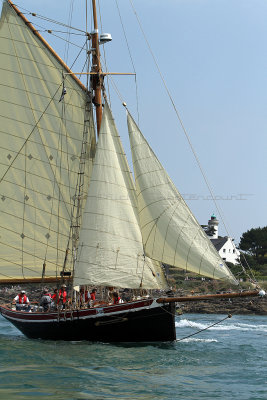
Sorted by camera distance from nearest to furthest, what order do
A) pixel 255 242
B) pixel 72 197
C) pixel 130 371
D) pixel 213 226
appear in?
1. pixel 130 371
2. pixel 72 197
3. pixel 255 242
4. pixel 213 226

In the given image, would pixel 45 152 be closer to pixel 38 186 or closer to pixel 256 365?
pixel 38 186

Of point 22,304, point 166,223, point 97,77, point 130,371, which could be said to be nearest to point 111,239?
point 166,223

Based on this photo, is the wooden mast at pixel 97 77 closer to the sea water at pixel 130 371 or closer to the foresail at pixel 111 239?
the foresail at pixel 111 239

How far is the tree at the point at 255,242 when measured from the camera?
131 meters

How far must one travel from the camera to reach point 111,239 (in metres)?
33.9

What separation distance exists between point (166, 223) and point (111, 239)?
2924 mm

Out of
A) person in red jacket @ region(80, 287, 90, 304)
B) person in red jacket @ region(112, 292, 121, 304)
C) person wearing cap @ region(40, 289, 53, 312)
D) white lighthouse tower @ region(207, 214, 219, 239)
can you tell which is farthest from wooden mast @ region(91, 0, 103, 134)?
white lighthouse tower @ region(207, 214, 219, 239)

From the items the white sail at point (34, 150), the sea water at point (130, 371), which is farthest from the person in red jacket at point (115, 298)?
the white sail at point (34, 150)

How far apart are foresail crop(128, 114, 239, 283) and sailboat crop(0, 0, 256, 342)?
8 centimetres

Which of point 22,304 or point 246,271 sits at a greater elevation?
point 246,271

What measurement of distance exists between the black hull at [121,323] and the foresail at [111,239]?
1235mm

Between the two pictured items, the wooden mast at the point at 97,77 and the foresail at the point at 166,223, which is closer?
the foresail at the point at 166,223

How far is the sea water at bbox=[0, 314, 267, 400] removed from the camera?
23391 mm

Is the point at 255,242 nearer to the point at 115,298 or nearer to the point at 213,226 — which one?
the point at 213,226
